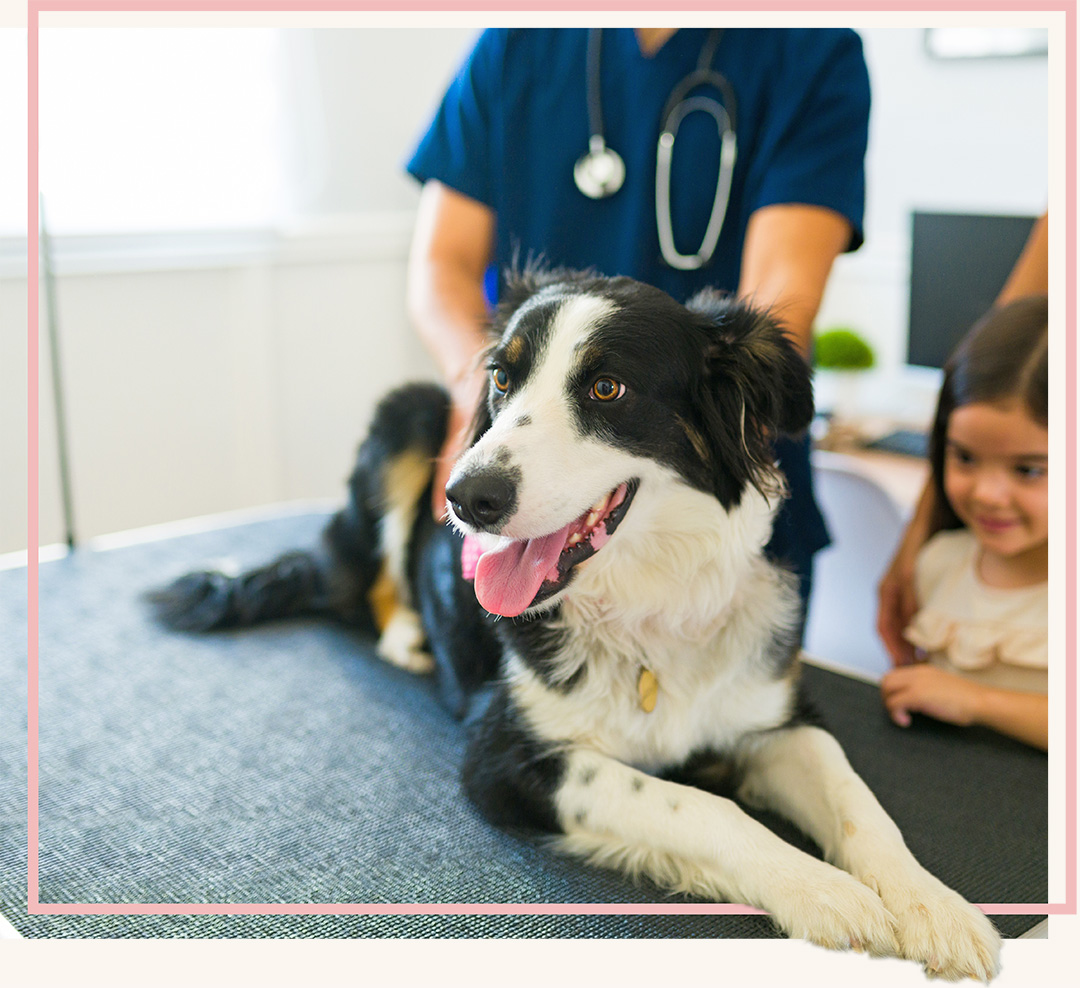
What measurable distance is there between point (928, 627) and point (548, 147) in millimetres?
1032

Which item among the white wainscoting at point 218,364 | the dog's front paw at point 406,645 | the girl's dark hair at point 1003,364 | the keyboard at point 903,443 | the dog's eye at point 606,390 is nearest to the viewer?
the dog's eye at point 606,390

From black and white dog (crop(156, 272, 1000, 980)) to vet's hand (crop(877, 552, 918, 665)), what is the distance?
54 cm

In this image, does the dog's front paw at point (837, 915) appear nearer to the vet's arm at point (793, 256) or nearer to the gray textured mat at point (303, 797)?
the gray textured mat at point (303, 797)

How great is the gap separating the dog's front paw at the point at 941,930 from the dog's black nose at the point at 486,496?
Answer: 590 mm

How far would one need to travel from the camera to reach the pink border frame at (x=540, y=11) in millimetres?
1064

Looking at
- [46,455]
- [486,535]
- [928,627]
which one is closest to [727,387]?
[486,535]

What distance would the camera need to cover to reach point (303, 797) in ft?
4.37

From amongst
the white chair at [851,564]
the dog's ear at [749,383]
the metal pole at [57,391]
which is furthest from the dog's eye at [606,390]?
the white chair at [851,564]

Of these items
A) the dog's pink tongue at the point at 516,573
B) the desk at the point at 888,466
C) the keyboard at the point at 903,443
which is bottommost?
the desk at the point at 888,466

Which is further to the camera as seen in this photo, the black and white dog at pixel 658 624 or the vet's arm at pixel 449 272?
the vet's arm at pixel 449 272

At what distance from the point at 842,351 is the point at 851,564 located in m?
0.87

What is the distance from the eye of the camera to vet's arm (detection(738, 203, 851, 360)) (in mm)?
1398

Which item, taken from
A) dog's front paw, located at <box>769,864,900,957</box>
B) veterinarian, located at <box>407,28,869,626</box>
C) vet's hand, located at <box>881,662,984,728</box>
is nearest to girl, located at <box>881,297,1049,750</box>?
vet's hand, located at <box>881,662,984,728</box>

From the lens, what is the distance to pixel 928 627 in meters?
1.70
